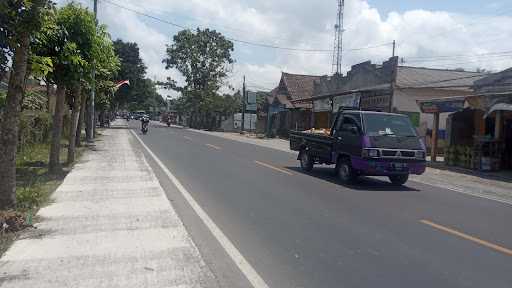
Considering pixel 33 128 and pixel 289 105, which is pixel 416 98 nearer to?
pixel 33 128

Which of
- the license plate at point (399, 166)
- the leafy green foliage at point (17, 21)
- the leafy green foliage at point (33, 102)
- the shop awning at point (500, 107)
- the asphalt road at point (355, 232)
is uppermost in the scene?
the leafy green foliage at point (17, 21)

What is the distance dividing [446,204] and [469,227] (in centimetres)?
262

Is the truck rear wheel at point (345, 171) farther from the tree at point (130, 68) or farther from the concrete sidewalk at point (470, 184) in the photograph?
the tree at point (130, 68)

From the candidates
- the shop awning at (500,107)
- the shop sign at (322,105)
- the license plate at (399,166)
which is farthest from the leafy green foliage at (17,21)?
the shop sign at (322,105)

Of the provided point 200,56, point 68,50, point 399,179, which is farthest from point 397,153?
point 200,56

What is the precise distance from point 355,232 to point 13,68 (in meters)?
5.92

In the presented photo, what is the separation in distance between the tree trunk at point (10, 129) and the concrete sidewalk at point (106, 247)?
638 mm

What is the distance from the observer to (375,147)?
44.5ft

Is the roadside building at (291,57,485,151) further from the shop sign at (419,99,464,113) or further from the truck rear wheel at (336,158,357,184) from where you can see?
the truck rear wheel at (336,158,357,184)

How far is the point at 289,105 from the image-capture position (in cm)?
5403

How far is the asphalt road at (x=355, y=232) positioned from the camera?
6.13 meters

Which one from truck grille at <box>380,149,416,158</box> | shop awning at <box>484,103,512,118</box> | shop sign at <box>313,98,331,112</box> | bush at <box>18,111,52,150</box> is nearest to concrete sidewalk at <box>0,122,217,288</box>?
truck grille at <box>380,149,416,158</box>

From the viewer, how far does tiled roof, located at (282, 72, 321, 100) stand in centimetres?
5578

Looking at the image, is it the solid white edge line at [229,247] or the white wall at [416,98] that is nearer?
the solid white edge line at [229,247]
